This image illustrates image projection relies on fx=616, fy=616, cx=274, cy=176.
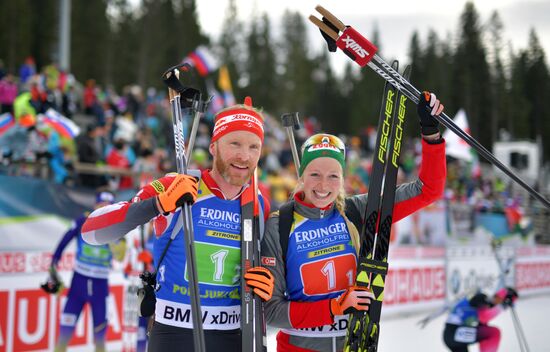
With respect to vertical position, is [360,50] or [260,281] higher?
[360,50]

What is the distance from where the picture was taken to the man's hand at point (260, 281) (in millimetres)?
2980

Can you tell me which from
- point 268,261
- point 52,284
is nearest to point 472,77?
point 52,284

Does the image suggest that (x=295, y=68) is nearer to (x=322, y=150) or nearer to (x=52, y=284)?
(x=52, y=284)

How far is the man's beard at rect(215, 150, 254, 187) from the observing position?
3.19 m

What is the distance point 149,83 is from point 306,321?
4212cm

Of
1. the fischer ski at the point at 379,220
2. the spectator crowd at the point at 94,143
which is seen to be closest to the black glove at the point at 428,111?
the fischer ski at the point at 379,220

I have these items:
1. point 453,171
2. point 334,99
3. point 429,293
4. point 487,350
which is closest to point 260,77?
point 334,99

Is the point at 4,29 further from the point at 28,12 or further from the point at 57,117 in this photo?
the point at 57,117

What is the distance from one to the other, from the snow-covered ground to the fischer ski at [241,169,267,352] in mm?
4196

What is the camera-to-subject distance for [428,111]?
3334 mm

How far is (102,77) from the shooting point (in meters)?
41.7

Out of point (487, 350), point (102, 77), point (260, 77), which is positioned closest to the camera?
point (487, 350)

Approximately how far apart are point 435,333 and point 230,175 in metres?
7.39

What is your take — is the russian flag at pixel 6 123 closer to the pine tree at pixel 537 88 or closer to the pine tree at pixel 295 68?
the pine tree at pixel 537 88
